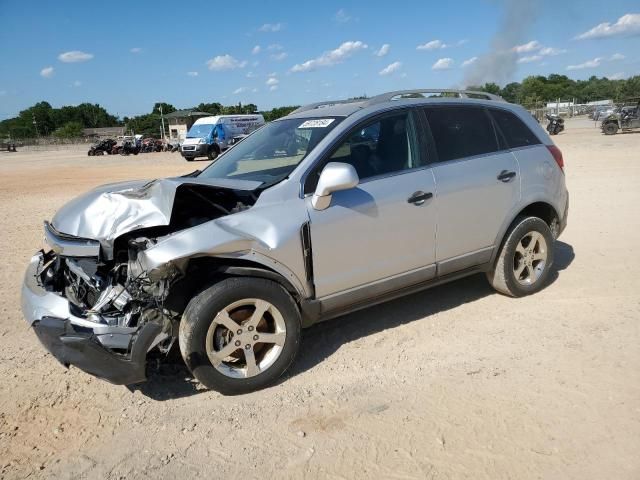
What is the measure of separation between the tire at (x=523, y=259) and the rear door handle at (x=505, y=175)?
428 mm

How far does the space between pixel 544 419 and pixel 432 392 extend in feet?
2.19

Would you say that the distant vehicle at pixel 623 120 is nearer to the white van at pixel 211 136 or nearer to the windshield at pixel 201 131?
the white van at pixel 211 136

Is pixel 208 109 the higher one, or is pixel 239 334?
pixel 208 109

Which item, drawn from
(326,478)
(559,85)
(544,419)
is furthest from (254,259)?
(559,85)

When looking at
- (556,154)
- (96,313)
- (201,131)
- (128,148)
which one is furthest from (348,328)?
(128,148)

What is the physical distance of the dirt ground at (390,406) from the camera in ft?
8.76

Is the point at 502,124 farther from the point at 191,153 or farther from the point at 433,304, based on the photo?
the point at 191,153

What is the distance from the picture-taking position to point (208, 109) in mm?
95562

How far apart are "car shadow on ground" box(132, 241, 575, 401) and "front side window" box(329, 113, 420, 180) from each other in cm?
134

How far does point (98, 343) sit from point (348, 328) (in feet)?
6.77

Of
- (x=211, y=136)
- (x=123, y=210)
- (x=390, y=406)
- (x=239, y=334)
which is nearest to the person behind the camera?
(x=390, y=406)

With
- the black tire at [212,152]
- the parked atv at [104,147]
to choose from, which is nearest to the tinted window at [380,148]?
the black tire at [212,152]

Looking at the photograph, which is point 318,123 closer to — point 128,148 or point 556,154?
point 556,154

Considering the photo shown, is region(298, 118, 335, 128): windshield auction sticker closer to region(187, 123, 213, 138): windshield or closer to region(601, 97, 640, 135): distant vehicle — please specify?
region(601, 97, 640, 135): distant vehicle
